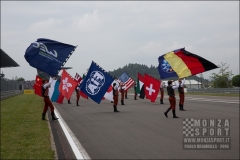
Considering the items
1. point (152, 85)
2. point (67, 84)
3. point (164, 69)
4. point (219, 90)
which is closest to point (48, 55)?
point (164, 69)

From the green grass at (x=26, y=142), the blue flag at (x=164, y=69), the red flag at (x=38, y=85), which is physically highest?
the blue flag at (x=164, y=69)

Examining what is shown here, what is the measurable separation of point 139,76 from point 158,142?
71.6 feet

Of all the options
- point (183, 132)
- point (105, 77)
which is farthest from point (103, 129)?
point (105, 77)

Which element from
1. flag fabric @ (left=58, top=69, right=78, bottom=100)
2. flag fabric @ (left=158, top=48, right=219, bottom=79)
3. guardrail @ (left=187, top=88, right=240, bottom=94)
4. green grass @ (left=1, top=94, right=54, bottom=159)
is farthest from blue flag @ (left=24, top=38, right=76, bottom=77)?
guardrail @ (left=187, top=88, right=240, bottom=94)

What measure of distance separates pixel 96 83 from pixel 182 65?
7.67 m

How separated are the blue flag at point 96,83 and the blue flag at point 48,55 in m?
7.32

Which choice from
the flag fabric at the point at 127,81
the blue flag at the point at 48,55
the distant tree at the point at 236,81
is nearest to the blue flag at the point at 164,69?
the blue flag at the point at 48,55

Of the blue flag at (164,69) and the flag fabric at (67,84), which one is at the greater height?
the blue flag at (164,69)

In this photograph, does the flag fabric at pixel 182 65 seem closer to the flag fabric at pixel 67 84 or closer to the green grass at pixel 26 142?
the green grass at pixel 26 142

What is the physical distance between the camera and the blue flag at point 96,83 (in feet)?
57.4

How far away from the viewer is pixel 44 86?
14672 millimetres

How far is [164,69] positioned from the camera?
445 inches

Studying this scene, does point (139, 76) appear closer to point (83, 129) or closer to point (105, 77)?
point (105, 77)

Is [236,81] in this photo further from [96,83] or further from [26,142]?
[26,142]
